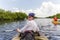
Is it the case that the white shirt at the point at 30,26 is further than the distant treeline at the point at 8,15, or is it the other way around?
the distant treeline at the point at 8,15

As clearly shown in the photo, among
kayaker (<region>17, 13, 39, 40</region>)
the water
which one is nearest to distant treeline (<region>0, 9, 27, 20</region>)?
the water

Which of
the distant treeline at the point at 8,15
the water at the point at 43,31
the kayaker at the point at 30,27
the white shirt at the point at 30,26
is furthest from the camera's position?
the distant treeline at the point at 8,15

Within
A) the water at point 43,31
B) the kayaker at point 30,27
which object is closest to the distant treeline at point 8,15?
the water at point 43,31

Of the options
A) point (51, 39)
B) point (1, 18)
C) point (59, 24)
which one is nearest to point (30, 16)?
point (51, 39)

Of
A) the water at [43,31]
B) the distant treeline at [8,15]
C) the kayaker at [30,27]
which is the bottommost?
the distant treeline at [8,15]

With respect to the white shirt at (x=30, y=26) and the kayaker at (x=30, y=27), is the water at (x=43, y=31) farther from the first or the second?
the white shirt at (x=30, y=26)

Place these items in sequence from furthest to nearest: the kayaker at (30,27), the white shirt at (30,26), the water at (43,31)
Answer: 1. the water at (43,31)
2. the white shirt at (30,26)
3. the kayaker at (30,27)

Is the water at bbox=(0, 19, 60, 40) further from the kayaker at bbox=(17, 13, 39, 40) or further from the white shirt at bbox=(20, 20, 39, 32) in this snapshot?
the white shirt at bbox=(20, 20, 39, 32)

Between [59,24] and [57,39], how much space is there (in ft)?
70.9

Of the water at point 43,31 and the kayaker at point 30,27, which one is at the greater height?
the kayaker at point 30,27

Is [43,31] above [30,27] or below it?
below

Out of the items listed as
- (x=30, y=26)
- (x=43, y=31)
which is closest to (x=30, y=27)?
(x=30, y=26)

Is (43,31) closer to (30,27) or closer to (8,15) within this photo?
(30,27)

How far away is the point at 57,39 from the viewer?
20875 millimetres
